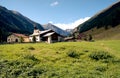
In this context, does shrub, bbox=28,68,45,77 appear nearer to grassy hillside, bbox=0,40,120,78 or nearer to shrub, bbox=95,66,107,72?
grassy hillside, bbox=0,40,120,78

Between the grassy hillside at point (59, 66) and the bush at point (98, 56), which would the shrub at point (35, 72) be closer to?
the grassy hillside at point (59, 66)

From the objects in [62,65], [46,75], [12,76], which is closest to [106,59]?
[62,65]

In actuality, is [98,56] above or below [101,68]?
above

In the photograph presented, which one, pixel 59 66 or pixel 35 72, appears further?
pixel 59 66

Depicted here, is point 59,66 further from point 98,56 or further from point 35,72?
point 98,56

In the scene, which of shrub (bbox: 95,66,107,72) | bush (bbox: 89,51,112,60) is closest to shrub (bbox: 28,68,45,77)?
shrub (bbox: 95,66,107,72)

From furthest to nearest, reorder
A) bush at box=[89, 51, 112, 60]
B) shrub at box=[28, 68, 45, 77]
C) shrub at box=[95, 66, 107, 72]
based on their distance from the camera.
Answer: bush at box=[89, 51, 112, 60], shrub at box=[95, 66, 107, 72], shrub at box=[28, 68, 45, 77]

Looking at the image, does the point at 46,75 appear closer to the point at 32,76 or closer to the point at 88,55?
the point at 32,76

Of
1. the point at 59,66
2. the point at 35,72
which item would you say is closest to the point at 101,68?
the point at 59,66

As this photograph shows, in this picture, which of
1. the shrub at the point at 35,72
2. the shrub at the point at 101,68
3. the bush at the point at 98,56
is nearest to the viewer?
the shrub at the point at 35,72

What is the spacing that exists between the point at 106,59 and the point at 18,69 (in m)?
16.4

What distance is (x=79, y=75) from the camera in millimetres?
25688

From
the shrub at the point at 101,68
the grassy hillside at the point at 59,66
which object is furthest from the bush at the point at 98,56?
the shrub at the point at 101,68

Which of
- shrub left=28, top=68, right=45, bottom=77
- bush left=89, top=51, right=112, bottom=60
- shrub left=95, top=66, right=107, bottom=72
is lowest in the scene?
shrub left=95, top=66, right=107, bottom=72
